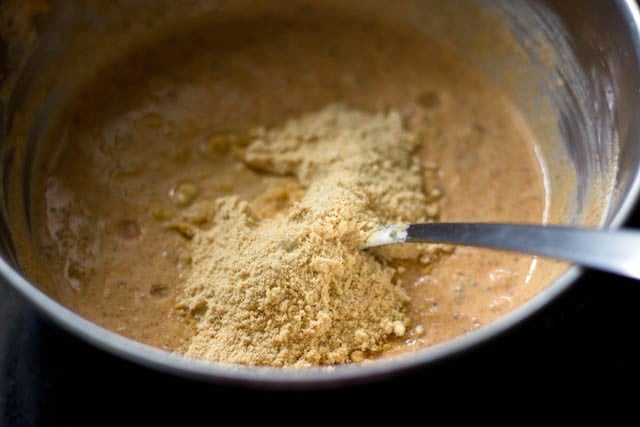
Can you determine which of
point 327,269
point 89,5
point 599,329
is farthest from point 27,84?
point 599,329

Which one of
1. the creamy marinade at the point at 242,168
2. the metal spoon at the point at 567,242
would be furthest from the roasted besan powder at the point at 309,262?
the metal spoon at the point at 567,242

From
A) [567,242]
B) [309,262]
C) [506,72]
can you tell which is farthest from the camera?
[506,72]

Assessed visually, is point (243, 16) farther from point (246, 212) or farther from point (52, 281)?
point (52, 281)

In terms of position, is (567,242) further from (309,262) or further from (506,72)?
(506,72)

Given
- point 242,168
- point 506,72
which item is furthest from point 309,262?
point 506,72

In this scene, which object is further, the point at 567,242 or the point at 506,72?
the point at 506,72

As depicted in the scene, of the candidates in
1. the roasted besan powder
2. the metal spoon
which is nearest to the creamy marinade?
the roasted besan powder
